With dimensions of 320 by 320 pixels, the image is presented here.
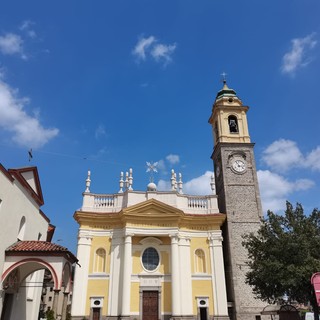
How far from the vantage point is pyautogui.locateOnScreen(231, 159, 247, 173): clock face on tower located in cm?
2950

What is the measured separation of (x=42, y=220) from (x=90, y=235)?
7.46 m

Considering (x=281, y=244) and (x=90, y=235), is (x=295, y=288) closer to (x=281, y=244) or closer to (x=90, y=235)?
(x=281, y=244)

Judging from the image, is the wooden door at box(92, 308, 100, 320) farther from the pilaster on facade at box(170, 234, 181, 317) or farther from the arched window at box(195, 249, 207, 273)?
the arched window at box(195, 249, 207, 273)

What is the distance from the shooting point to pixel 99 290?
24.8m

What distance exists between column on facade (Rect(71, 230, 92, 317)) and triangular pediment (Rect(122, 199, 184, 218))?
4131 mm

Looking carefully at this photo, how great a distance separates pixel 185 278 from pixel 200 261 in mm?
2164

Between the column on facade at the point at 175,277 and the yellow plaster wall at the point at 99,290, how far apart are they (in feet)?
16.6

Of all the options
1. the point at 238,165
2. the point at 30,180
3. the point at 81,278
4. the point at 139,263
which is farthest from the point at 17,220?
the point at 238,165

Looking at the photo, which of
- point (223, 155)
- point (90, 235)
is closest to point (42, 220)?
point (90, 235)

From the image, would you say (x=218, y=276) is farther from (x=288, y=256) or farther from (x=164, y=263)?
(x=288, y=256)

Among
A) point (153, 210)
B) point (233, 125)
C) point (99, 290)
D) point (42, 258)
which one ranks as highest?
point (233, 125)

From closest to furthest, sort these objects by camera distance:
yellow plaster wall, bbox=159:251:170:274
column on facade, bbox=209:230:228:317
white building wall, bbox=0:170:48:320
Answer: white building wall, bbox=0:170:48:320 → column on facade, bbox=209:230:228:317 → yellow plaster wall, bbox=159:251:170:274

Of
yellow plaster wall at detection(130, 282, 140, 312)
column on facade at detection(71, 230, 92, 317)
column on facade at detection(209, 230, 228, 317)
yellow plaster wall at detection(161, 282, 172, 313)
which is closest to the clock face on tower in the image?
column on facade at detection(209, 230, 228, 317)

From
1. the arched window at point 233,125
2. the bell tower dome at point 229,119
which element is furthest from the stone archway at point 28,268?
the arched window at point 233,125
